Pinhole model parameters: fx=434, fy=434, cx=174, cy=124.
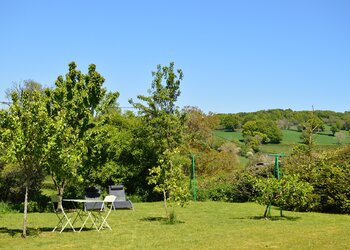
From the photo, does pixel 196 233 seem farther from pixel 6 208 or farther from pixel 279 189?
pixel 6 208

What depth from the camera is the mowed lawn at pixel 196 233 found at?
27.5 ft

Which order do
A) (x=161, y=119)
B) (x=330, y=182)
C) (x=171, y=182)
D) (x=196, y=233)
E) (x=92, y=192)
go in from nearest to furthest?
(x=196, y=233), (x=171, y=182), (x=330, y=182), (x=92, y=192), (x=161, y=119)

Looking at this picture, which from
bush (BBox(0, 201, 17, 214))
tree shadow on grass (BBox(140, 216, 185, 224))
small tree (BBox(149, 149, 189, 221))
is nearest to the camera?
tree shadow on grass (BBox(140, 216, 185, 224))

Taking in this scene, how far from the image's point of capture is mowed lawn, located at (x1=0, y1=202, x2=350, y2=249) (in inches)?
330

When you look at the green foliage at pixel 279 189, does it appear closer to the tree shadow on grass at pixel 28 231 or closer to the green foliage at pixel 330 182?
the green foliage at pixel 330 182

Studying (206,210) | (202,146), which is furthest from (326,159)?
(202,146)

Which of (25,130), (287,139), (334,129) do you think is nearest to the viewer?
(25,130)

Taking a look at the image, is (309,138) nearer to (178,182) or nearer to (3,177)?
(178,182)

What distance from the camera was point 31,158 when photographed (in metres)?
9.91

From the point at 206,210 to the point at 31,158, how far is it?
7.42 metres

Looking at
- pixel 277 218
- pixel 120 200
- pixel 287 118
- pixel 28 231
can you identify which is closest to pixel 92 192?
pixel 120 200

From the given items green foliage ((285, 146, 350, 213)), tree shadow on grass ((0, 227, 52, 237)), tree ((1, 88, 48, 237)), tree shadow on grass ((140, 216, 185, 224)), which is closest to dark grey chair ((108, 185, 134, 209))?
tree shadow on grass ((140, 216, 185, 224))

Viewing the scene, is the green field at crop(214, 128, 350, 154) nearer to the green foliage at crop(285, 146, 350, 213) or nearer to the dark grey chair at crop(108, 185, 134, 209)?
the green foliage at crop(285, 146, 350, 213)

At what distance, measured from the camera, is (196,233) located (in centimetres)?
993
